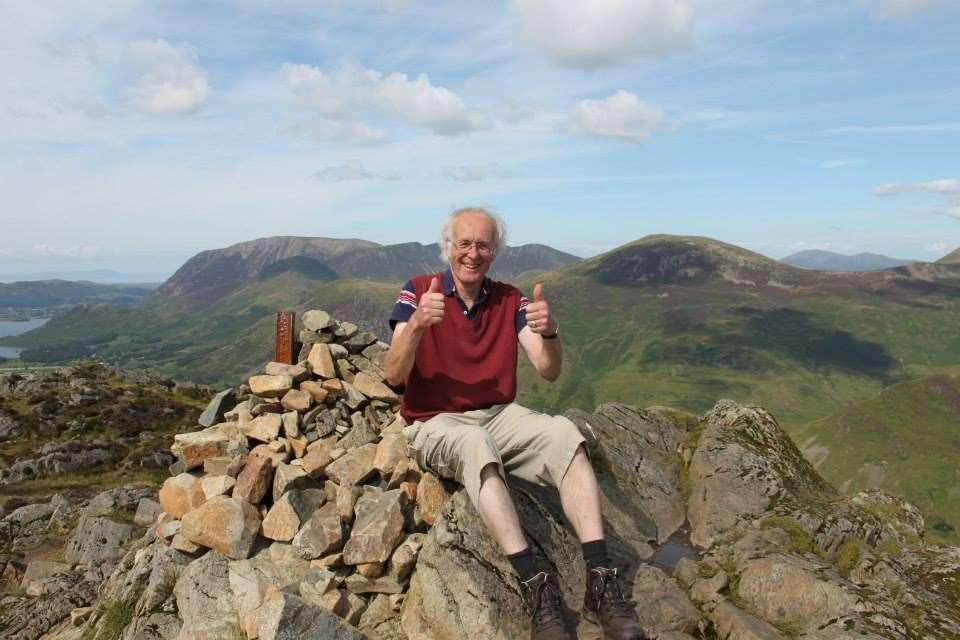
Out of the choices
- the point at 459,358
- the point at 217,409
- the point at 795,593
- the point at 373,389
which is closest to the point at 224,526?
the point at 373,389

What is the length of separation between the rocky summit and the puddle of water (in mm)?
57

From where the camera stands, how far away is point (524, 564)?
7.45m

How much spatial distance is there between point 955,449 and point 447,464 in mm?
222410

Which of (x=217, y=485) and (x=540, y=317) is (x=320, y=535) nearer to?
(x=217, y=485)

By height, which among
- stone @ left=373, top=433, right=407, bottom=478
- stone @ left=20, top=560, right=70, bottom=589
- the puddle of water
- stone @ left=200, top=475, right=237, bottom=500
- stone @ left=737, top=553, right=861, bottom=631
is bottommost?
stone @ left=20, top=560, right=70, bottom=589

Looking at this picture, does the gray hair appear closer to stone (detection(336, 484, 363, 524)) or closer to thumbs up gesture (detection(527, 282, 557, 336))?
thumbs up gesture (detection(527, 282, 557, 336))

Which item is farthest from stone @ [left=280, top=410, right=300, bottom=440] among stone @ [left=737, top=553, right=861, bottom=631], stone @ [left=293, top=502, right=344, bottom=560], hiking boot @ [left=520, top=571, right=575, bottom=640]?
stone @ [left=737, top=553, right=861, bottom=631]

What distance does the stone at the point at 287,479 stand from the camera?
10500mm

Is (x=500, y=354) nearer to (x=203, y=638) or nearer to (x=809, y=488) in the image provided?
(x=203, y=638)

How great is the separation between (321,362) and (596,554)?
24.8 feet

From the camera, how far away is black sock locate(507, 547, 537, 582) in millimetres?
7379

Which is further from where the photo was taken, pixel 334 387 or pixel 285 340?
pixel 285 340

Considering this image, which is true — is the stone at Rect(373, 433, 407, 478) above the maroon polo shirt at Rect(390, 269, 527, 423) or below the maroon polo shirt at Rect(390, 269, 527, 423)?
below

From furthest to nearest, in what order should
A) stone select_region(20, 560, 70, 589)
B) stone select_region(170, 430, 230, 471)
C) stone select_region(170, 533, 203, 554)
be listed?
1. stone select_region(20, 560, 70, 589)
2. stone select_region(170, 430, 230, 471)
3. stone select_region(170, 533, 203, 554)
